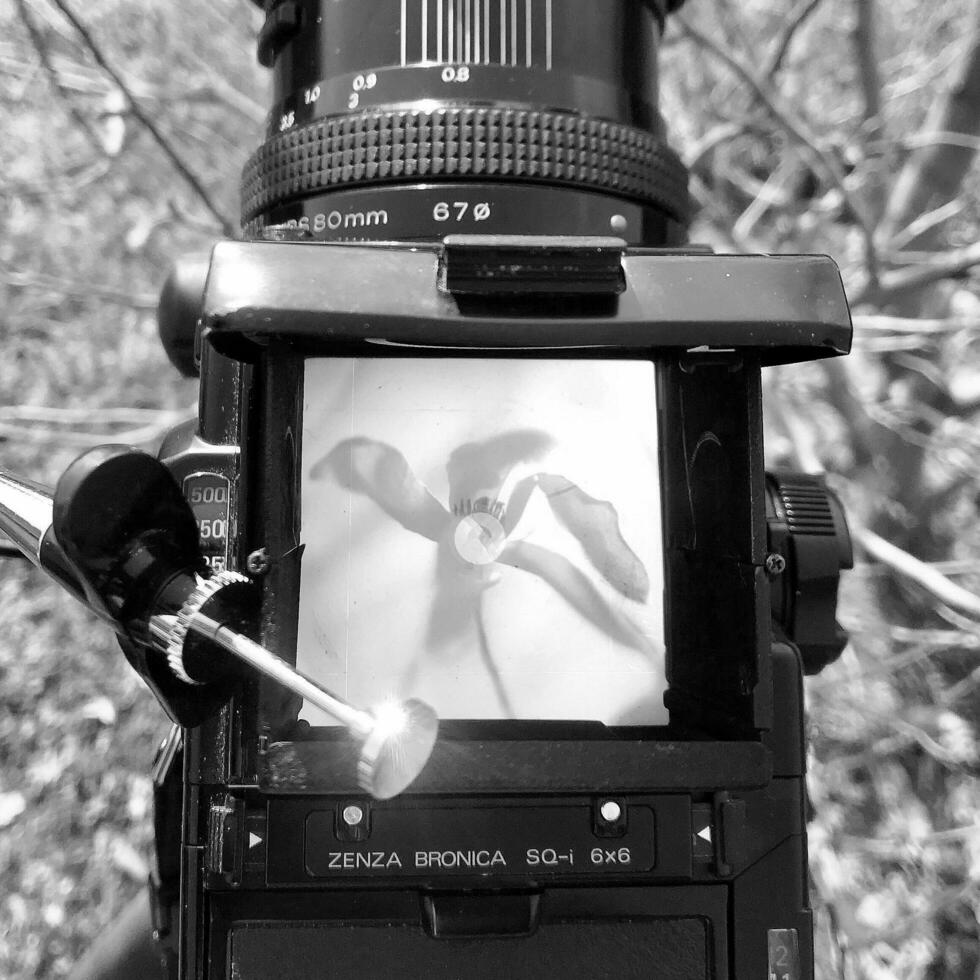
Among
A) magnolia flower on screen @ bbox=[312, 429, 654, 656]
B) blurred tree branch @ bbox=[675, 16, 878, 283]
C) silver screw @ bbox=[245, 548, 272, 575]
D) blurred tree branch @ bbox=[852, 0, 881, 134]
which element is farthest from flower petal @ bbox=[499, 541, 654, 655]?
blurred tree branch @ bbox=[852, 0, 881, 134]

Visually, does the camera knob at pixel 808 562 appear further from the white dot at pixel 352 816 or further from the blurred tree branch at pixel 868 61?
the blurred tree branch at pixel 868 61

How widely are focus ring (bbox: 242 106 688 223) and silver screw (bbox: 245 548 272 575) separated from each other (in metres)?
0.20

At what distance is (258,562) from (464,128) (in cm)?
22

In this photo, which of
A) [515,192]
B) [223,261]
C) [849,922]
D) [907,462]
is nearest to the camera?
[223,261]

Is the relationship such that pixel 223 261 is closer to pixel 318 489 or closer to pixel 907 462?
pixel 318 489

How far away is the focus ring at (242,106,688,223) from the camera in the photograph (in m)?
0.50

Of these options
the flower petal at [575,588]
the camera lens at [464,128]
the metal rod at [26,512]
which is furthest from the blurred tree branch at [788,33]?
the metal rod at [26,512]

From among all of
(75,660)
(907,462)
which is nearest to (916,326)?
(907,462)

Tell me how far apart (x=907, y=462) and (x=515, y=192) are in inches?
31.0

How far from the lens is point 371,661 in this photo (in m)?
0.46

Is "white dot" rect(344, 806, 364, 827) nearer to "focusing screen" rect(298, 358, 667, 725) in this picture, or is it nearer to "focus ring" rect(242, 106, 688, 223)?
"focusing screen" rect(298, 358, 667, 725)

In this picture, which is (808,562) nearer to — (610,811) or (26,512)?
(610,811)

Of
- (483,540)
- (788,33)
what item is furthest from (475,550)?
(788,33)

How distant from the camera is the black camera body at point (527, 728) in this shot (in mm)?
394
